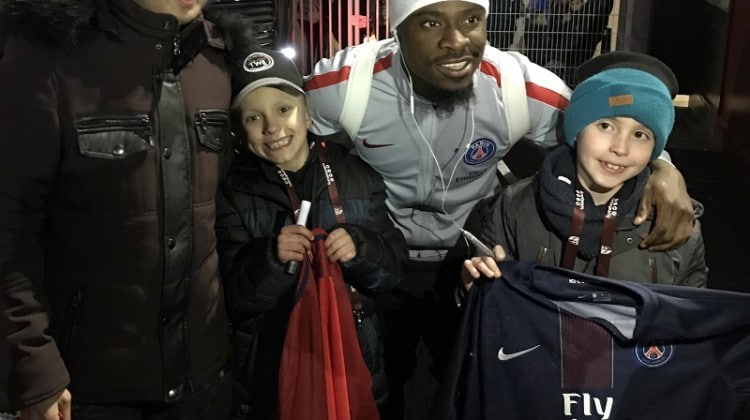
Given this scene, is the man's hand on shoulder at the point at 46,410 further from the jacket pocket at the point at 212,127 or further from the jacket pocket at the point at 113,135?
the jacket pocket at the point at 212,127

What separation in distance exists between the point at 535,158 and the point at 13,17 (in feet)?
6.04

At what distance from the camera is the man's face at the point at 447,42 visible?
94.5 inches

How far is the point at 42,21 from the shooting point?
159 centimetres

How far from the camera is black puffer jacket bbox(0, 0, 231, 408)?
159 centimetres

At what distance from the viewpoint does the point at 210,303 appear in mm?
1982

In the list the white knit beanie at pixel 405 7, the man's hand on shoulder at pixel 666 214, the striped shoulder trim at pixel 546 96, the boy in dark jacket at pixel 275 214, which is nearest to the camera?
the man's hand on shoulder at pixel 666 214

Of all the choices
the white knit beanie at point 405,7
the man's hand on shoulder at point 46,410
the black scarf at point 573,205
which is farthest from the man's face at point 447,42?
the man's hand on shoulder at point 46,410

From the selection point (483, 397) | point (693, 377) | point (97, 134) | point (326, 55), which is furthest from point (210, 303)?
point (326, 55)

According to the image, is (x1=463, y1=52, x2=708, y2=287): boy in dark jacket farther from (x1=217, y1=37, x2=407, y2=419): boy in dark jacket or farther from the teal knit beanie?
(x1=217, y1=37, x2=407, y2=419): boy in dark jacket

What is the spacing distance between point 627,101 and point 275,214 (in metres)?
1.07

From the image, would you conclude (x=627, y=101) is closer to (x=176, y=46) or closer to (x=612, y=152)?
(x=612, y=152)

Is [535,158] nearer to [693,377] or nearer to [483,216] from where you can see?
[483,216]

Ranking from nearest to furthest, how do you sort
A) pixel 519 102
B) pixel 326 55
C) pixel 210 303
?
pixel 210 303
pixel 519 102
pixel 326 55

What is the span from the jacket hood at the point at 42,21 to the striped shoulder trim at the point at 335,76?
1016 mm
